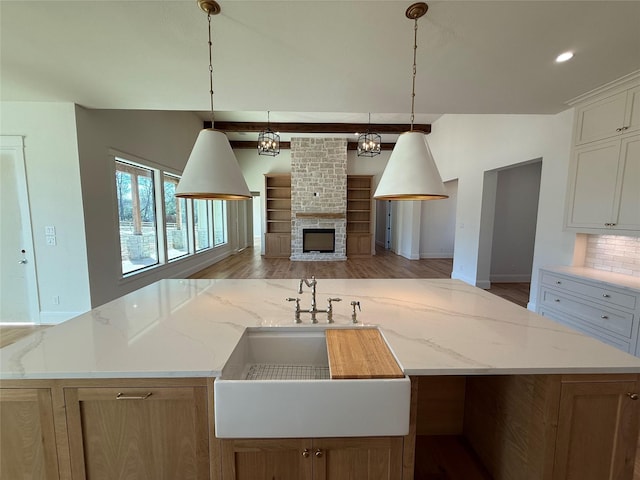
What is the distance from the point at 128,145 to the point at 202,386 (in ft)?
13.7

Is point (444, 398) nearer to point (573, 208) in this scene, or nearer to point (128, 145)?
point (573, 208)

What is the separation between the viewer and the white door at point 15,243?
3.01 metres

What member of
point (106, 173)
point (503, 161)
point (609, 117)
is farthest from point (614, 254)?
point (106, 173)

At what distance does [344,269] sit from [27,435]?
5.54 m

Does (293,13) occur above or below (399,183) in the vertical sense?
above

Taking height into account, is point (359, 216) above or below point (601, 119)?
below

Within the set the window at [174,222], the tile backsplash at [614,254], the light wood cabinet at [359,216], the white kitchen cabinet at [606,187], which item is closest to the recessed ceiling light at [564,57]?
the white kitchen cabinet at [606,187]

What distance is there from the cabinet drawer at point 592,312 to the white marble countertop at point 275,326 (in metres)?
1.46

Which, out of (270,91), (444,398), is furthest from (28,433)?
(270,91)

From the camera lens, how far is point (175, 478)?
1009 millimetres

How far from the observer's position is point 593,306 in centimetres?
239

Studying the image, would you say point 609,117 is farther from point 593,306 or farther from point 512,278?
point 512,278

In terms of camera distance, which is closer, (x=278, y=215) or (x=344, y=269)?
(x=344, y=269)

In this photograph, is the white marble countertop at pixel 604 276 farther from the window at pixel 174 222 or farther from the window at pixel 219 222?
the window at pixel 219 222
